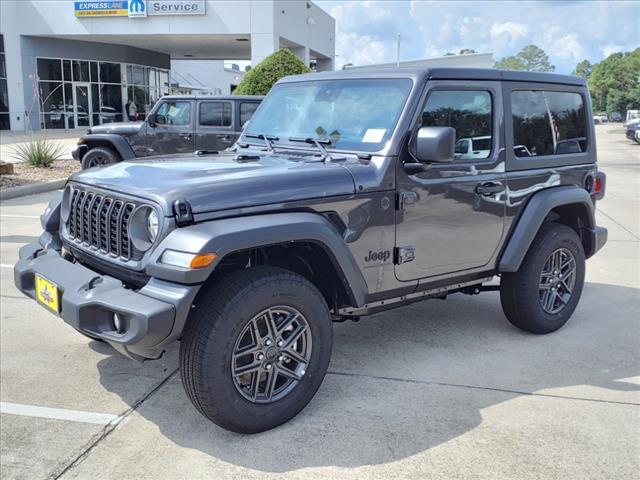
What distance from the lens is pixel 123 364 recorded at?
412cm

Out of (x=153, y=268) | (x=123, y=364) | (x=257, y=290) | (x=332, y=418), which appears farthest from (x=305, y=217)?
(x=123, y=364)

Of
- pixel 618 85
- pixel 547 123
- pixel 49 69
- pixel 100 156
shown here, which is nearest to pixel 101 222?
pixel 547 123

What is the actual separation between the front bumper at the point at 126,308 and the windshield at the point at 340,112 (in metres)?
1.55

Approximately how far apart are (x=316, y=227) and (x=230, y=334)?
70 cm

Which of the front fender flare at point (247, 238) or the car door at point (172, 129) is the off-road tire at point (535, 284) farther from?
the car door at point (172, 129)

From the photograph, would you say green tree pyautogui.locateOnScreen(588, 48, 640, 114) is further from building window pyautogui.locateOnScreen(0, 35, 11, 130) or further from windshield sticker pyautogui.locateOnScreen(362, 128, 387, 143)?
windshield sticker pyautogui.locateOnScreen(362, 128, 387, 143)

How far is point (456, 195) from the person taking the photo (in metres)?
3.92

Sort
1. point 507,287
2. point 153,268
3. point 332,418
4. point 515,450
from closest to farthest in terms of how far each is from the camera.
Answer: point 153,268
point 515,450
point 332,418
point 507,287

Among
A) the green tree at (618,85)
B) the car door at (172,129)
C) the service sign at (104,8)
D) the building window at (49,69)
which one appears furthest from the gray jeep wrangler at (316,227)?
the green tree at (618,85)

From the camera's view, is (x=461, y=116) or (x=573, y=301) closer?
(x=461, y=116)

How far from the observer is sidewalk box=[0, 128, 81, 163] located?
17270mm

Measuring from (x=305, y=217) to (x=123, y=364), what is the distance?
1837mm

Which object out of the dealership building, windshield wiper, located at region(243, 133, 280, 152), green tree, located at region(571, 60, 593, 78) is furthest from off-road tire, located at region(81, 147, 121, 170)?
green tree, located at region(571, 60, 593, 78)

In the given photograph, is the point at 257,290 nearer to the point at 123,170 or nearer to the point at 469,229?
the point at 123,170
